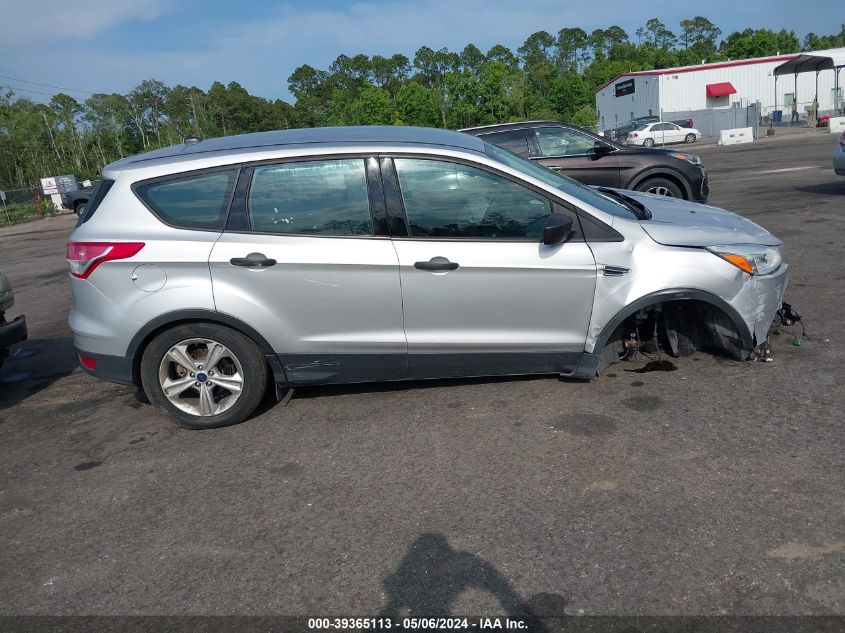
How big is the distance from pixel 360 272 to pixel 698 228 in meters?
2.33

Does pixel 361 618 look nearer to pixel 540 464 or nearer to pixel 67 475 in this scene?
pixel 540 464

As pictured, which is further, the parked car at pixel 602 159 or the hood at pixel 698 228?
the parked car at pixel 602 159

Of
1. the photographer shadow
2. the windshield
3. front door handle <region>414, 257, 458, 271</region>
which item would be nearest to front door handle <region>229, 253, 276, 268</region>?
front door handle <region>414, 257, 458, 271</region>

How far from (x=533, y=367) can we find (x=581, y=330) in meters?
0.40

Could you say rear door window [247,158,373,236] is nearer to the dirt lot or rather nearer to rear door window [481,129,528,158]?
the dirt lot

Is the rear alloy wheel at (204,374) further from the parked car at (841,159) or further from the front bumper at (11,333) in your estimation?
the parked car at (841,159)

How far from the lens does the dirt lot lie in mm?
2932

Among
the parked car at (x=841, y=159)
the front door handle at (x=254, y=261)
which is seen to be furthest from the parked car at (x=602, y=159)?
the front door handle at (x=254, y=261)

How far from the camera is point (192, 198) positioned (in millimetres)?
4652

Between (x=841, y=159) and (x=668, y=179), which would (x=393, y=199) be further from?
(x=841, y=159)

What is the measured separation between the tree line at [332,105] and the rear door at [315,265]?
49.9 m

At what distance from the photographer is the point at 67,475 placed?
4.34 m

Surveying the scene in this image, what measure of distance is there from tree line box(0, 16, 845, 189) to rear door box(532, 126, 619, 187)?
45446 mm

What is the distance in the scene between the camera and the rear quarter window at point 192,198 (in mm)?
4621
